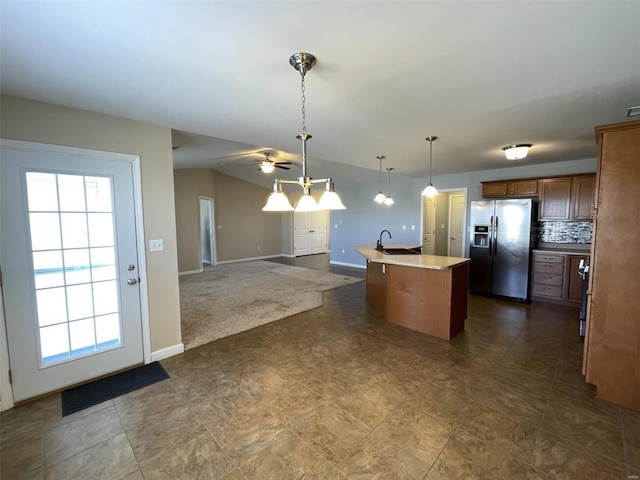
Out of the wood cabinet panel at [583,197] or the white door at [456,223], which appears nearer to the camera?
the wood cabinet panel at [583,197]

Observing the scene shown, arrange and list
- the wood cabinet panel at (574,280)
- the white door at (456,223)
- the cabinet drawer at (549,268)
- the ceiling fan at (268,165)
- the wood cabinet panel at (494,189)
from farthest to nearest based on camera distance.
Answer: the white door at (456,223) < the ceiling fan at (268,165) < the wood cabinet panel at (494,189) < the cabinet drawer at (549,268) < the wood cabinet panel at (574,280)

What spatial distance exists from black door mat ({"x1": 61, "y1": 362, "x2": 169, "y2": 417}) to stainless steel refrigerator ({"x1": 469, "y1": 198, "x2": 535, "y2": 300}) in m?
5.19

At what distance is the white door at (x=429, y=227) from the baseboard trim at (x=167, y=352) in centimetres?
556

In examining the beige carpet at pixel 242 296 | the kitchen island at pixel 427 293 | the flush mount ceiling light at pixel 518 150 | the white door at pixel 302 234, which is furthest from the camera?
the white door at pixel 302 234

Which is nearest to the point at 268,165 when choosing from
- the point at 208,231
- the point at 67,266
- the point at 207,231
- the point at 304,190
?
the point at 67,266

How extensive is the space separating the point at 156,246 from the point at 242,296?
8.39 feet

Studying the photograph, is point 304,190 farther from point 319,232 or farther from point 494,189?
point 319,232

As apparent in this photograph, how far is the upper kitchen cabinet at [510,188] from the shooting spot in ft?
15.9

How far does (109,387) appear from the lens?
2469mm

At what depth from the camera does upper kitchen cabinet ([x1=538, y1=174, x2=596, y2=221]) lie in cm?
440

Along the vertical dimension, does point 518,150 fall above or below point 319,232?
above

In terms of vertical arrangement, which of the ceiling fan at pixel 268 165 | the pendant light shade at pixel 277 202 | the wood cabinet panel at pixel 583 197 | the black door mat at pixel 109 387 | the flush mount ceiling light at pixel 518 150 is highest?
the ceiling fan at pixel 268 165

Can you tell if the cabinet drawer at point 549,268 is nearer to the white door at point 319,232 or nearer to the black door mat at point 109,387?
the black door mat at point 109,387

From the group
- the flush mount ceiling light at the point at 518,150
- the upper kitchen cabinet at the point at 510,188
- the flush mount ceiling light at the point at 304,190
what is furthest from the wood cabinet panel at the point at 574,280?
the flush mount ceiling light at the point at 304,190
